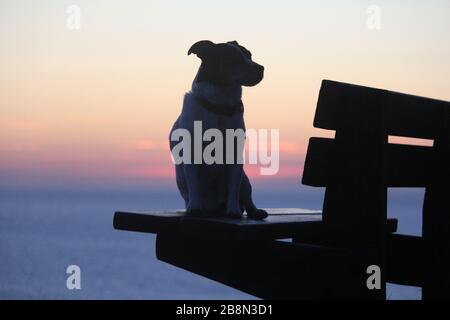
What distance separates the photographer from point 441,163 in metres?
3.49

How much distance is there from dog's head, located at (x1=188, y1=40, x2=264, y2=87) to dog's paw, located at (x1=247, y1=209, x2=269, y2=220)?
29.5 inches

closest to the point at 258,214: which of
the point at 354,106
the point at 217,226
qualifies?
the point at 217,226

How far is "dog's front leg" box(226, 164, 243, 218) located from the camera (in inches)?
142

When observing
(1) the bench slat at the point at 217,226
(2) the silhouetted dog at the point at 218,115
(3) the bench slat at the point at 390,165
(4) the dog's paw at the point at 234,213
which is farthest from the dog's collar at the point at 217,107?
(3) the bench slat at the point at 390,165

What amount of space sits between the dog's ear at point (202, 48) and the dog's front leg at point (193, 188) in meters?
0.67

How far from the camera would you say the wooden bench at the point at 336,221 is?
283 centimetres

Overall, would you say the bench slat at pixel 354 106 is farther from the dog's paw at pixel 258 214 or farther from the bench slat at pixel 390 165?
the dog's paw at pixel 258 214

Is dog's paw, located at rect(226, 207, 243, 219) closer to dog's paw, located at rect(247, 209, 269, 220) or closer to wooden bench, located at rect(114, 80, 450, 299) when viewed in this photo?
dog's paw, located at rect(247, 209, 269, 220)

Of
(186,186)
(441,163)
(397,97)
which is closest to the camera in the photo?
(397,97)

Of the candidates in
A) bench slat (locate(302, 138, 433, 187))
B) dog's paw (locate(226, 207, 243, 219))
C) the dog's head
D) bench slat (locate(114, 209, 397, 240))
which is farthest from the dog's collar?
bench slat (locate(302, 138, 433, 187))
